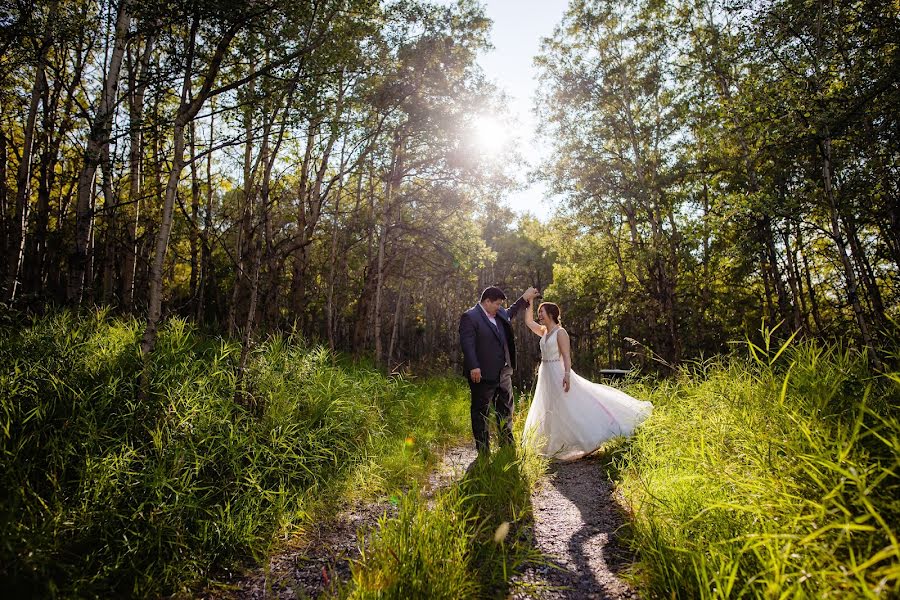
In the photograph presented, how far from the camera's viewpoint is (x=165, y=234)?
387 centimetres

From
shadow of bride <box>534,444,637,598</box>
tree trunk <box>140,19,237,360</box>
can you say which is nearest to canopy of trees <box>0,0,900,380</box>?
tree trunk <box>140,19,237,360</box>

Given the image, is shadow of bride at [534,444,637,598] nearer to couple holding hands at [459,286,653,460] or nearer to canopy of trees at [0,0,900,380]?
couple holding hands at [459,286,653,460]

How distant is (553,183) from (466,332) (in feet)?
37.2

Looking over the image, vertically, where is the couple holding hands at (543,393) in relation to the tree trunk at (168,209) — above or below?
below

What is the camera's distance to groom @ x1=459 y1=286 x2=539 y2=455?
16.4 feet

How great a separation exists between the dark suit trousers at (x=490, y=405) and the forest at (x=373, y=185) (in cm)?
133

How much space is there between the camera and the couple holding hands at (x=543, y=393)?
509 centimetres

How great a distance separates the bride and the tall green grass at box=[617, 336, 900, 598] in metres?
1.74

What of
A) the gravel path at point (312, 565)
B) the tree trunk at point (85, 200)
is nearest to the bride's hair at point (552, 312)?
the gravel path at point (312, 565)

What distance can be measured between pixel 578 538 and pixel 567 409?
2697mm

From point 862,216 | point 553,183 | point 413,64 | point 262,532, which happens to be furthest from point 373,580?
point 553,183

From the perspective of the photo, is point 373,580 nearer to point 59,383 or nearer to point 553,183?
point 59,383

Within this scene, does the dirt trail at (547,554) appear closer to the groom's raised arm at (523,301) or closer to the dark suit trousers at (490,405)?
the dark suit trousers at (490,405)

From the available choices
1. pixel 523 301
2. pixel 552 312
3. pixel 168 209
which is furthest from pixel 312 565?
pixel 552 312
